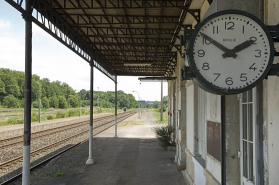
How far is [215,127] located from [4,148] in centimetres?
1271

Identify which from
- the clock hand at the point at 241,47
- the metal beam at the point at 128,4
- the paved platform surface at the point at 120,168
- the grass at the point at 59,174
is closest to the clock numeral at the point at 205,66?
the clock hand at the point at 241,47

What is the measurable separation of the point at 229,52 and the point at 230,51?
1 cm

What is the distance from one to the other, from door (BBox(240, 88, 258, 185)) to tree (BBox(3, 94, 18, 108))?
70.4 meters

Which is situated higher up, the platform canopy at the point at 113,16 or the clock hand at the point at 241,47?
the platform canopy at the point at 113,16

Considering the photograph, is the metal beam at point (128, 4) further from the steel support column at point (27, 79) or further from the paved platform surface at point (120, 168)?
the paved platform surface at point (120, 168)

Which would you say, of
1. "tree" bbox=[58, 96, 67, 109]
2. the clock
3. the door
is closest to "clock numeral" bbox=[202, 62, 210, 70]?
the clock

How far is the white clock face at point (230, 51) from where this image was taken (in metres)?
2.32

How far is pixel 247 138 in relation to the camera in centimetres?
385

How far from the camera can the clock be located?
230 cm

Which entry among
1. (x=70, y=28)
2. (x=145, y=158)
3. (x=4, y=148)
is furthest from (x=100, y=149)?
(x=70, y=28)

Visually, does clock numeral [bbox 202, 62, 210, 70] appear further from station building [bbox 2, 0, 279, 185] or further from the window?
the window

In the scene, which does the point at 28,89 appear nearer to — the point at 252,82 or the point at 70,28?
the point at 70,28

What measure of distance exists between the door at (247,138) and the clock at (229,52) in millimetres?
1477

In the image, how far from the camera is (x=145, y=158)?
12.5 metres
